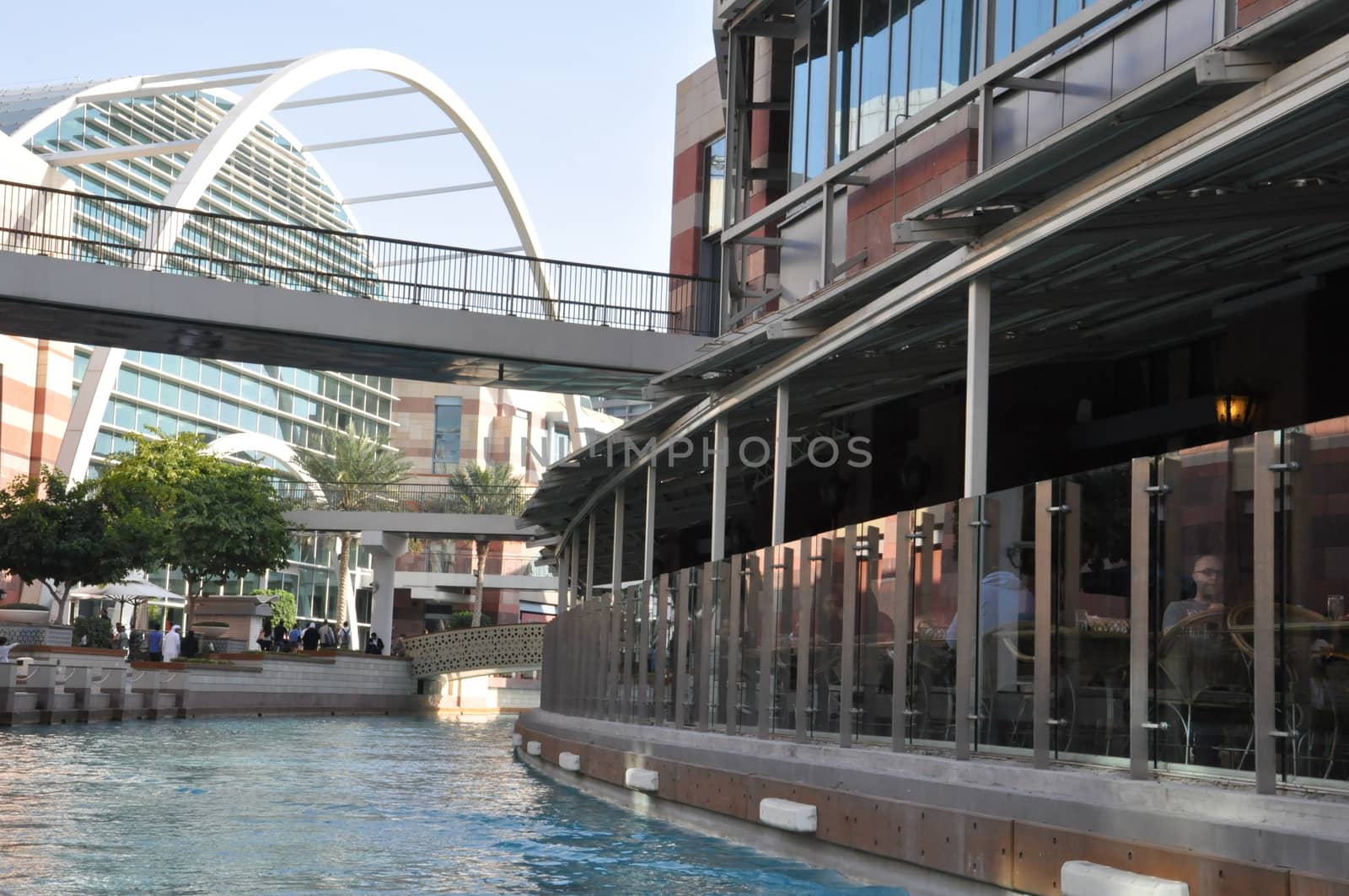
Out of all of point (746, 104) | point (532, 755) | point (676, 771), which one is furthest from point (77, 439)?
point (676, 771)

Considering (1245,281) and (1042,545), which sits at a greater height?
(1245,281)

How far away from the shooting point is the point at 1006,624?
843cm

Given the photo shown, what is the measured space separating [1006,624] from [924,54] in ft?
25.0

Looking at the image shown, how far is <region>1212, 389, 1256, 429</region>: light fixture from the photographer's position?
Result: 13648mm

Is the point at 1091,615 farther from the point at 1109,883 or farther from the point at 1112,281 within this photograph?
the point at 1112,281

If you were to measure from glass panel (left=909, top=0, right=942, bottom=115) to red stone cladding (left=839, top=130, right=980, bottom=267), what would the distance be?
18.8 inches

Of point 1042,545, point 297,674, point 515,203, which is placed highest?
point 515,203

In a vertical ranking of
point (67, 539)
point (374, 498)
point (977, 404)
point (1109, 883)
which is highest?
point (374, 498)

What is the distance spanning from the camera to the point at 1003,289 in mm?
11273

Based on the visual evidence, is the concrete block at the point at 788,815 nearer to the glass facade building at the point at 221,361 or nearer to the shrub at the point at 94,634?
the shrub at the point at 94,634

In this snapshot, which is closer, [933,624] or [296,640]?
[933,624]

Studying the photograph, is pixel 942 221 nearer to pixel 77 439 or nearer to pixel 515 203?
pixel 77 439

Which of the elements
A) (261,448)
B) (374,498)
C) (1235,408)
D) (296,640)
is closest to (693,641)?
(1235,408)

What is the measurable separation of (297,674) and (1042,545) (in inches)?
1604
